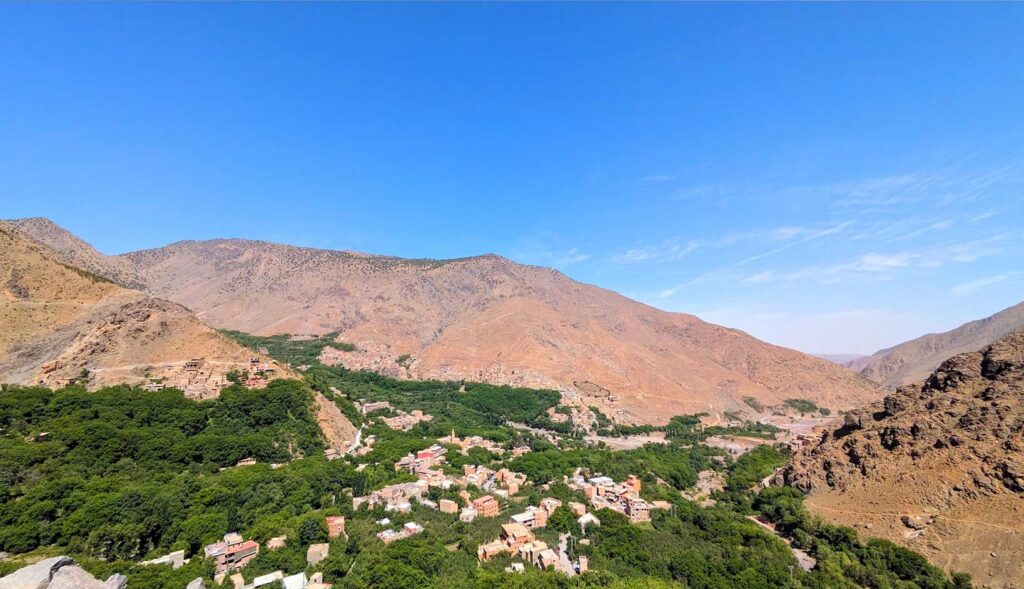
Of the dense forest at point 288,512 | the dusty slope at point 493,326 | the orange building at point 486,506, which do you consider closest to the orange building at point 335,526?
the dense forest at point 288,512

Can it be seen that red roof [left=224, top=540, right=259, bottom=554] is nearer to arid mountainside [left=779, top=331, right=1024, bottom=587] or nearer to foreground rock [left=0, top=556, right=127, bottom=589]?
foreground rock [left=0, top=556, right=127, bottom=589]

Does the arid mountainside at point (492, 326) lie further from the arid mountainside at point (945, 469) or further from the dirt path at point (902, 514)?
the dirt path at point (902, 514)

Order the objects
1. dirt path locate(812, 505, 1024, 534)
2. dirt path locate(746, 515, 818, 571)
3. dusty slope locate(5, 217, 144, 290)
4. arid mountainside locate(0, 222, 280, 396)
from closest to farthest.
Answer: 1. dirt path locate(812, 505, 1024, 534)
2. dirt path locate(746, 515, 818, 571)
3. arid mountainside locate(0, 222, 280, 396)
4. dusty slope locate(5, 217, 144, 290)

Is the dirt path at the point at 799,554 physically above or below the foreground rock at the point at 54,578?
below

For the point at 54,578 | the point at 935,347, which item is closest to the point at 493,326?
the point at 54,578

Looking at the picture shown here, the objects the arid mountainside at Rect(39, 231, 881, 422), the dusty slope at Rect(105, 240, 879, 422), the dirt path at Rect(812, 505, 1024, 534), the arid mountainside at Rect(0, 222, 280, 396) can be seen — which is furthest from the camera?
the dusty slope at Rect(105, 240, 879, 422)

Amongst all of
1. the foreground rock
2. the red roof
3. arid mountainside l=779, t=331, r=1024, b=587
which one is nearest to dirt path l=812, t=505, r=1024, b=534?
arid mountainside l=779, t=331, r=1024, b=587
